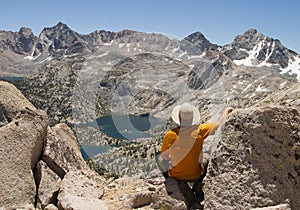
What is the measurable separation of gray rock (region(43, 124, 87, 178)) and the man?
3.90 meters

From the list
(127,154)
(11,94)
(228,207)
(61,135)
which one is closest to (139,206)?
(228,207)

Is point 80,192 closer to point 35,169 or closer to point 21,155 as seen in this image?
point 35,169

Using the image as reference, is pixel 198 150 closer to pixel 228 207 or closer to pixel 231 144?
pixel 231 144

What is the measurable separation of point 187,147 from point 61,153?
A: 16.6 feet

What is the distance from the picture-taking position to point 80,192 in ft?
34.6

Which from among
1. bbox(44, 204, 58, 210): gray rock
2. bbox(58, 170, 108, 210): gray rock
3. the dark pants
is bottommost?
bbox(44, 204, 58, 210): gray rock

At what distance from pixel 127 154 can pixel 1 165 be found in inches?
6496

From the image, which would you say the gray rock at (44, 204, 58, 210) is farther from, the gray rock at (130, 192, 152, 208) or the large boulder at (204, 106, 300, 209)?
the large boulder at (204, 106, 300, 209)

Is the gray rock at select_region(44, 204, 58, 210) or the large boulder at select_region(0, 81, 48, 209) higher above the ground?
the large boulder at select_region(0, 81, 48, 209)

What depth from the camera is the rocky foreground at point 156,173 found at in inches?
309

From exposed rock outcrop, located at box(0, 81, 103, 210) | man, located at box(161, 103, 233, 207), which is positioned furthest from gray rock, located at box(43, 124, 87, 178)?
man, located at box(161, 103, 233, 207)

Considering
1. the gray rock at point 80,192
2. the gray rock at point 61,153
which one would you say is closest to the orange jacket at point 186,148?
the gray rock at point 80,192

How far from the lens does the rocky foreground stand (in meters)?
7.84

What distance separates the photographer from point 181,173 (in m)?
9.47
